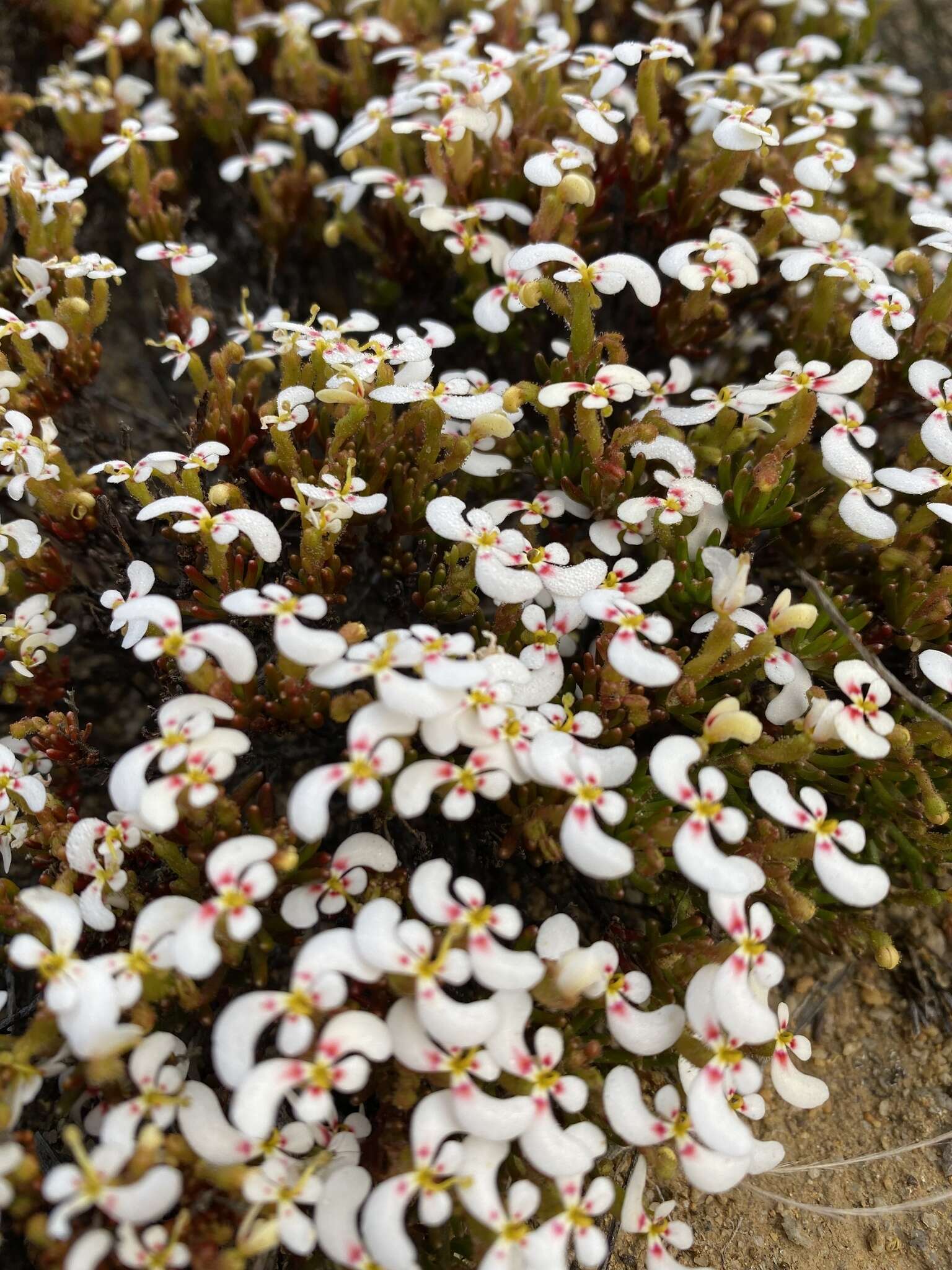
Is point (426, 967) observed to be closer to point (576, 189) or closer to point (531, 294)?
point (531, 294)

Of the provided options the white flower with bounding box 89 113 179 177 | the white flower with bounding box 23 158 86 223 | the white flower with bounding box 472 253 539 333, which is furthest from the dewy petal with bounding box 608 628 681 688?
the white flower with bounding box 89 113 179 177

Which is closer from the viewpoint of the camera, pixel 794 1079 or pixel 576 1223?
pixel 576 1223

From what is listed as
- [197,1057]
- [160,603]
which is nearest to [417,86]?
[160,603]

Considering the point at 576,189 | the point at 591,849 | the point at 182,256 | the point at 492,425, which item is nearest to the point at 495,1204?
the point at 591,849

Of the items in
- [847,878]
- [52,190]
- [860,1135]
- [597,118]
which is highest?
[597,118]

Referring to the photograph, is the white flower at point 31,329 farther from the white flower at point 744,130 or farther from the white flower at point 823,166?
the white flower at point 823,166

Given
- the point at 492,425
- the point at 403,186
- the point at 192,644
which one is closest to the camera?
the point at 192,644

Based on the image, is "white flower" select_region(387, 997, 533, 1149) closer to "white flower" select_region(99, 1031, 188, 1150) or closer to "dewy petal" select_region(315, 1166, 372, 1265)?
"dewy petal" select_region(315, 1166, 372, 1265)
